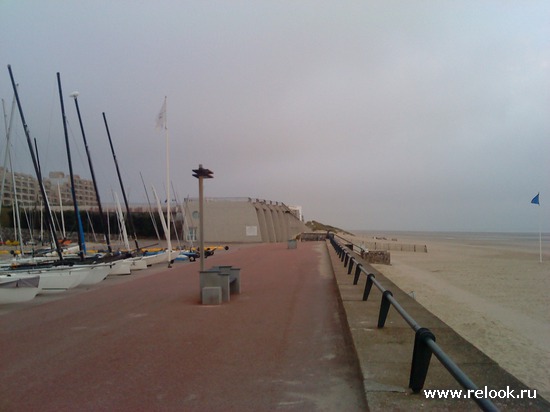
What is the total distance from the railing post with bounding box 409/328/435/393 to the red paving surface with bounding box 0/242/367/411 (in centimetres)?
62

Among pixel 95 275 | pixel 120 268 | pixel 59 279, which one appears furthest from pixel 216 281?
pixel 120 268

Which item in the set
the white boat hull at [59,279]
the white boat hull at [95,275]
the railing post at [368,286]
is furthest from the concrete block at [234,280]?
the white boat hull at [95,275]

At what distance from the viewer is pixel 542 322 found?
1153 centimetres

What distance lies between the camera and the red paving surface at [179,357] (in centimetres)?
442

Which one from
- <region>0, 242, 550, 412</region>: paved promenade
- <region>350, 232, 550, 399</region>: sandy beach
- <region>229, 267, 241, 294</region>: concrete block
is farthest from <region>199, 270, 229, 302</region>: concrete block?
<region>350, 232, 550, 399</region>: sandy beach

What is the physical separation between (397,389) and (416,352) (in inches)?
18.5

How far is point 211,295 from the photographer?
9.81 meters

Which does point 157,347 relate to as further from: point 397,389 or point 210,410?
point 397,389

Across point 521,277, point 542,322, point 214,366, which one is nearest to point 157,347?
point 214,366

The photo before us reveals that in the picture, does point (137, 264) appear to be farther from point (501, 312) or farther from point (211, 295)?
point (501, 312)

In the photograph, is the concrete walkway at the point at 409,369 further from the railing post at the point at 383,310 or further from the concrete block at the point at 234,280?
the concrete block at the point at 234,280

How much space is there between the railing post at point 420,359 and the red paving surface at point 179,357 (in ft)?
2.03

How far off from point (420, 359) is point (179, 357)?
330cm

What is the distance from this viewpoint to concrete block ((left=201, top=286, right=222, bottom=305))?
979 cm
